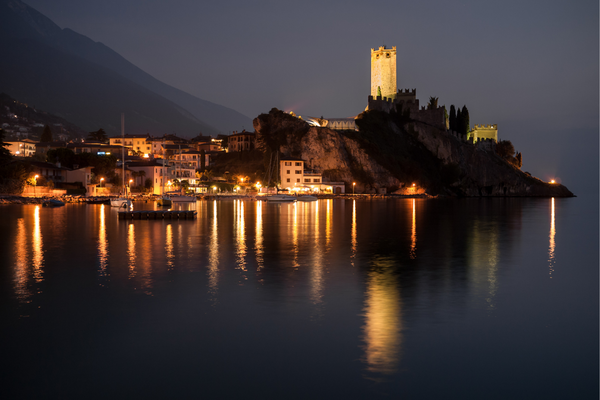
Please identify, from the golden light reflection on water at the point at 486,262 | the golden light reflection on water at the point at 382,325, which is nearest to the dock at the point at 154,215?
the golden light reflection on water at the point at 486,262

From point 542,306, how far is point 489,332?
12.2ft

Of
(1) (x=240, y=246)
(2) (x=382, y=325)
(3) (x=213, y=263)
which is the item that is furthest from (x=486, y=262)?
(1) (x=240, y=246)

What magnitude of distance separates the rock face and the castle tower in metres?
8.69

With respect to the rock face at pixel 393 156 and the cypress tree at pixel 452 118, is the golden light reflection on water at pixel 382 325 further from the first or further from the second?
the cypress tree at pixel 452 118

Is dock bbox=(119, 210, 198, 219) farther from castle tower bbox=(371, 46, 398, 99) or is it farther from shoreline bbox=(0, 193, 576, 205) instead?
castle tower bbox=(371, 46, 398, 99)

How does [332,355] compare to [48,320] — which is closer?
[332,355]

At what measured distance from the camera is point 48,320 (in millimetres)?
11562

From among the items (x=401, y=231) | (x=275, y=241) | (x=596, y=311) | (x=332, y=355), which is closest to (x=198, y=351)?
(x=332, y=355)

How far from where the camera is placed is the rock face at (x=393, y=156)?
107m

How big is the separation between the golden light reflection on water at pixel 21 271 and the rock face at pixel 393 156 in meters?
79.5

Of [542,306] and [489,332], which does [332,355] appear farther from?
[542,306]

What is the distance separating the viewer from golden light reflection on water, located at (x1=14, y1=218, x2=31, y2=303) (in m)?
14.2

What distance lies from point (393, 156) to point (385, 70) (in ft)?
89.2

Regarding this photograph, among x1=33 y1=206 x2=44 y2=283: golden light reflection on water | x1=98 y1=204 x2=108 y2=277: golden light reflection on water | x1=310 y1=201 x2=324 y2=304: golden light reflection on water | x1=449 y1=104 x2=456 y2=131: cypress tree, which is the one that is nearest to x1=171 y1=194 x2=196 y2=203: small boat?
x1=98 y1=204 x2=108 y2=277: golden light reflection on water
